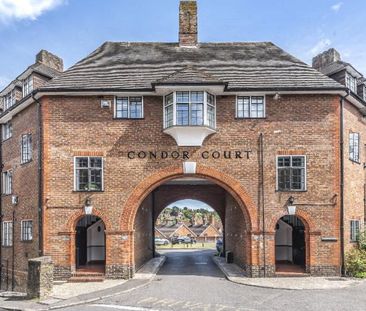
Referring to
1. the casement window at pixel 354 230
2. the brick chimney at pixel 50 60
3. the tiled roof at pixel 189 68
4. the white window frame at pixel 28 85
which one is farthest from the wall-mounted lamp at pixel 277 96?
the brick chimney at pixel 50 60

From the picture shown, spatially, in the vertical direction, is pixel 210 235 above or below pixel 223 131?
below

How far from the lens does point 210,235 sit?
72.8 metres

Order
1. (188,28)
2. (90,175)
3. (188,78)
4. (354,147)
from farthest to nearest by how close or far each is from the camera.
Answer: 1. (188,28)
2. (354,147)
3. (90,175)
4. (188,78)

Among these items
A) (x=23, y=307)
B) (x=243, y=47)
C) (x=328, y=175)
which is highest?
(x=243, y=47)

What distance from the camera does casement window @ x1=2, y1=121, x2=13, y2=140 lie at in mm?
23492

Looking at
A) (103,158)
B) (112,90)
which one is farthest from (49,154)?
(112,90)

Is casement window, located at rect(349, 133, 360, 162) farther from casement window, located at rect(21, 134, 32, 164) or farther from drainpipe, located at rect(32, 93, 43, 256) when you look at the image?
casement window, located at rect(21, 134, 32, 164)

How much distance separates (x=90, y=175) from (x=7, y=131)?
7.77 meters

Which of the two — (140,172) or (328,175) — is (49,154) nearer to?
(140,172)

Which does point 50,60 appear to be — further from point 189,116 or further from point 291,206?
point 291,206

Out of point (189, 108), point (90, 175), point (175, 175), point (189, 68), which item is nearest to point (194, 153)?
point (175, 175)

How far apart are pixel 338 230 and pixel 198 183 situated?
43.6ft

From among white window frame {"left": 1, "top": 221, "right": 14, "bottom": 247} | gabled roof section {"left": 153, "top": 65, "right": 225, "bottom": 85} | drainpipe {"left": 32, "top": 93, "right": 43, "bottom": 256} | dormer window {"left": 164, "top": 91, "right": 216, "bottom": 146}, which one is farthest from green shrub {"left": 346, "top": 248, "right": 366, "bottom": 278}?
white window frame {"left": 1, "top": 221, "right": 14, "bottom": 247}

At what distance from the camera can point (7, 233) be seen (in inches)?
913
